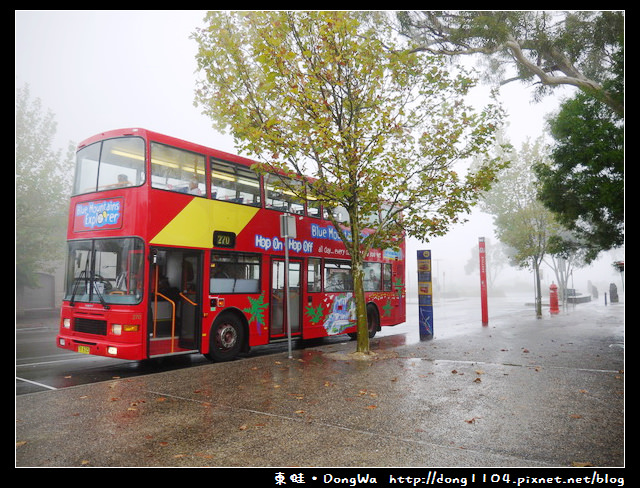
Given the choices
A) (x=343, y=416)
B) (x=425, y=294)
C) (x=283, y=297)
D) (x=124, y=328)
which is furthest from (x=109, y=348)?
(x=425, y=294)

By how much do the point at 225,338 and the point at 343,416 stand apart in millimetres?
5096

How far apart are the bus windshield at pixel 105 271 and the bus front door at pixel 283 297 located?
11.7ft

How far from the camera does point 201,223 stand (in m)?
9.46

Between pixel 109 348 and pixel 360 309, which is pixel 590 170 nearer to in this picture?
pixel 360 309

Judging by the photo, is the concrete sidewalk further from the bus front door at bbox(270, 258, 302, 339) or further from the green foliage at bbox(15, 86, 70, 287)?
Result: the green foliage at bbox(15, 86, 70, 287)

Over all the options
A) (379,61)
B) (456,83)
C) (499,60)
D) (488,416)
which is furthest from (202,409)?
(499,60)

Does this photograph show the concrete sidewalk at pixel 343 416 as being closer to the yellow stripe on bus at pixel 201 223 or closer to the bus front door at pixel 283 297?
the bus front door at pixel 283 297

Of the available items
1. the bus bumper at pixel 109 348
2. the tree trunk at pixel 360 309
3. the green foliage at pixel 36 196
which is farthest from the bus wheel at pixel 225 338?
the green foliage at pixel 36 196

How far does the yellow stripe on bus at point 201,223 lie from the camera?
8.87 metres

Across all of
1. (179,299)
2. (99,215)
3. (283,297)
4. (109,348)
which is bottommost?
(109,348)

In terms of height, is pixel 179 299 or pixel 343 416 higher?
pixel 179 299

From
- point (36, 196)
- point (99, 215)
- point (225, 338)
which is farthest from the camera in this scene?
point (36, 196)
